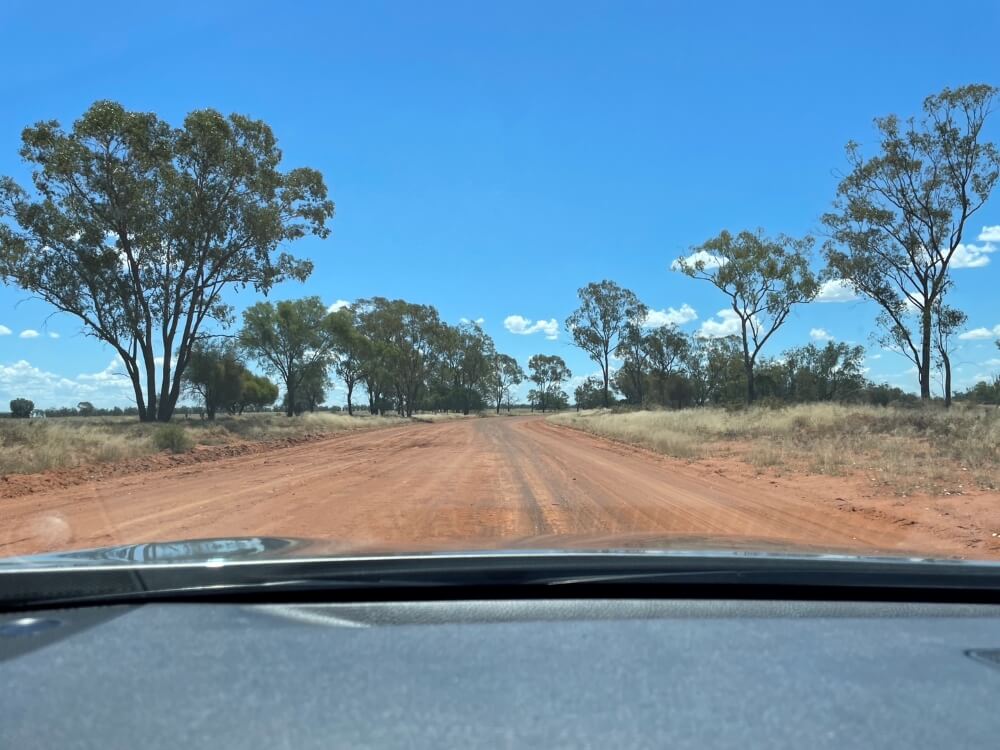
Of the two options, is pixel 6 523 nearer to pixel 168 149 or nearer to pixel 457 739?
pixel 457 739

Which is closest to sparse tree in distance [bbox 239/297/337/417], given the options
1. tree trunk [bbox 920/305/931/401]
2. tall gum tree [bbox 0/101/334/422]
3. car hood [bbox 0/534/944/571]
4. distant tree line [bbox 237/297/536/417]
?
distant tree line [bbox 237/297/536/417]

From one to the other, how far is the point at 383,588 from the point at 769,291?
51498 mm

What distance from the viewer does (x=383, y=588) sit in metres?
3.41

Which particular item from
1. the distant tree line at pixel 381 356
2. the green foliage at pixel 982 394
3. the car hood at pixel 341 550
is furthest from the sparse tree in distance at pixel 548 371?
the car hood at pixel 341 550

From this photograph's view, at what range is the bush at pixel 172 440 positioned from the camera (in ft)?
87.8

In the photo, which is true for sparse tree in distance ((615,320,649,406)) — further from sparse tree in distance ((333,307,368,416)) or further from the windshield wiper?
the windshield wiper

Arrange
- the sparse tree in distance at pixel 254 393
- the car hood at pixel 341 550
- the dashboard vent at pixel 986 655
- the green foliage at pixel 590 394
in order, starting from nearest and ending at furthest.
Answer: the dashboard vent at pixel 986 655
the car hood at pixel 341 550
the sparse tree in distance at pixel 254 393
the green foliage at pixel 590 394

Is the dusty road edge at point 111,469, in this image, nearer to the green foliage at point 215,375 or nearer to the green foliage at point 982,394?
the green foliage at point 215,375

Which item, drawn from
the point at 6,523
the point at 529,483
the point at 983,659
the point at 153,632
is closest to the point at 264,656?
Answer: the point at 153,632

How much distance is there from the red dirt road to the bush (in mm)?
8074

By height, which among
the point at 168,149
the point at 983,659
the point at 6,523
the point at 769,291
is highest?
the point at 168,149

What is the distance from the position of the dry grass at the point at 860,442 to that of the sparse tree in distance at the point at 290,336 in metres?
33.4

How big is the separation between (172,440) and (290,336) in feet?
123

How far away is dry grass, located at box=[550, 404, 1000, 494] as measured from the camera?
49.2 ft
